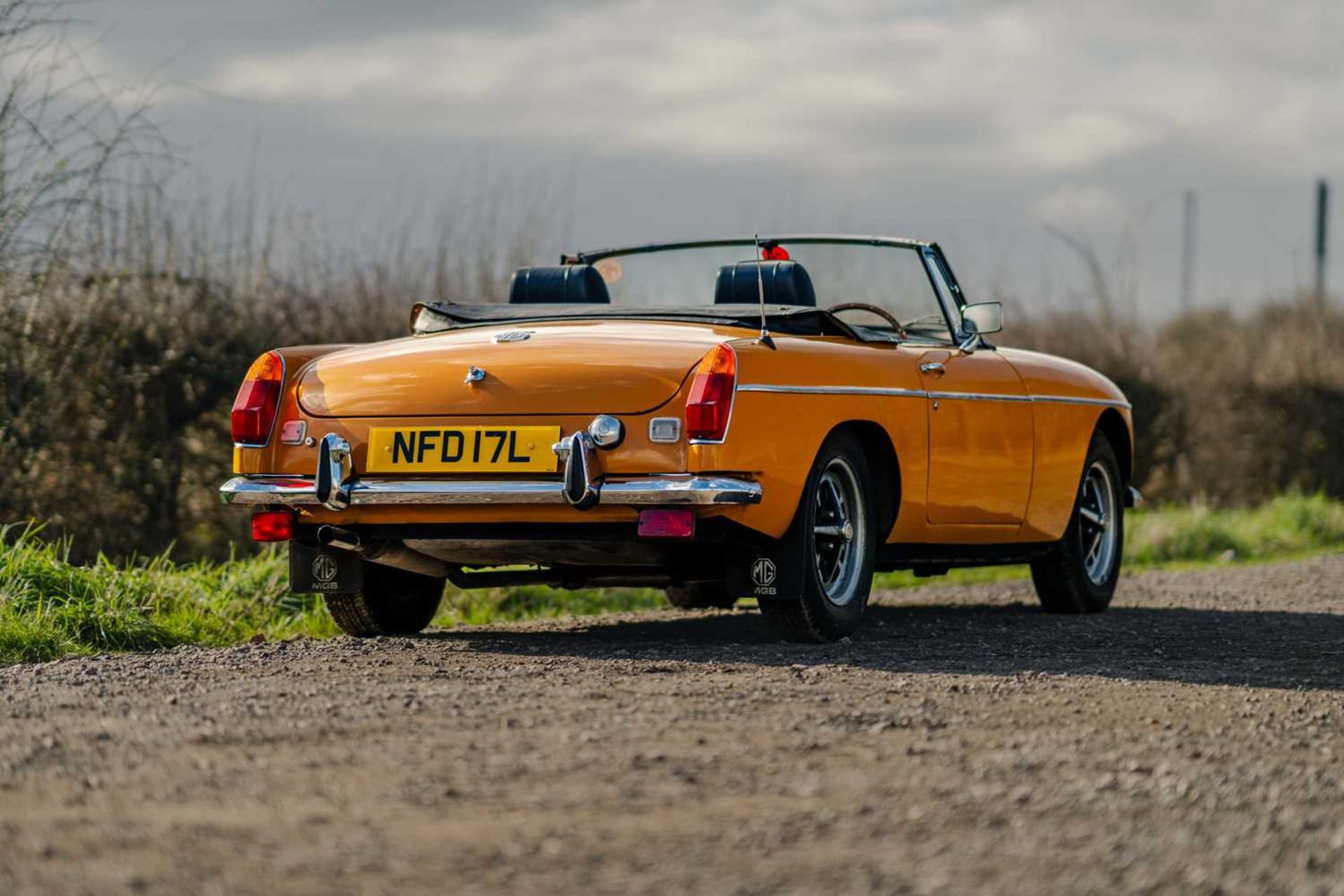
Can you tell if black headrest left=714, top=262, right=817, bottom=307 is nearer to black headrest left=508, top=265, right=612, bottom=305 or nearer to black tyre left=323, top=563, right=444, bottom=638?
black headrest left=508, top=265, right=612, bottom=305

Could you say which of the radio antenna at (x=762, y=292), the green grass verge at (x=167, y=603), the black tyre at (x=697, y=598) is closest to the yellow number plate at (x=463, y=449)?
the radio antenna at (x=762, y=292)

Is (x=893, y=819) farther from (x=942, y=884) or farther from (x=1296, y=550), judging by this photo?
(x=1296, y=550)

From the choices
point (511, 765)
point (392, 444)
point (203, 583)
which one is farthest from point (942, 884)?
point (203, 583)

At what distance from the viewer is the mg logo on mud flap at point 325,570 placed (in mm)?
7371

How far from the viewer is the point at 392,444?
6840 millimetres

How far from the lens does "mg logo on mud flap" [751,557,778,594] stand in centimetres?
692

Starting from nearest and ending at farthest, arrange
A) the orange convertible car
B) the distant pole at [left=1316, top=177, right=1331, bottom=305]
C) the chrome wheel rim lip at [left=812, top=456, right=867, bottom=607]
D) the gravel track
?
the gravel track
the orange convertible car
the chrome wheel rim lip at [left=812, top=456, right=867, bottom=607]
the distant pole at [left=1316, top=177, right=1331, bottom=305]

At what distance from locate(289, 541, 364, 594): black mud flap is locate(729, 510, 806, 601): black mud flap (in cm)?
148

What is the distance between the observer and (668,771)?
4.48 metres

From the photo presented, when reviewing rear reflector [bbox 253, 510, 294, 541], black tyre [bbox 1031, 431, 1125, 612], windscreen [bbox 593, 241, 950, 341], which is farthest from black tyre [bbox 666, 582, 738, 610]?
rear reflector [bbox 253, 510, 294, 541]

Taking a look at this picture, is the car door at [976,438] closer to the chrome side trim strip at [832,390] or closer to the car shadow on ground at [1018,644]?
the chrome side trim strip at [832,390]

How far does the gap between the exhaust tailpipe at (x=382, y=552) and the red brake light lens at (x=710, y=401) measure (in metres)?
1.26

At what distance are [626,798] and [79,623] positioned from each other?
418cm

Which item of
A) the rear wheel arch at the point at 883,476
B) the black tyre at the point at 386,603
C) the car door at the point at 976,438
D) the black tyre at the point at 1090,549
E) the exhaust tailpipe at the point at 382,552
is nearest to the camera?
the exhaust tailpipe at the point at 382,552
